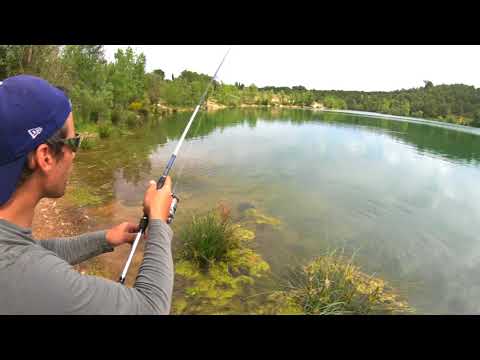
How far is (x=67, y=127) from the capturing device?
3.57ft

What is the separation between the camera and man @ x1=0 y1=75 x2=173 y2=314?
0.82m

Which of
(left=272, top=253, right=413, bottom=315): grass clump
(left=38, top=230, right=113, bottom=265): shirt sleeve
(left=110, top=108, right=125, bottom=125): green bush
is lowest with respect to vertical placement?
(left=272, top=253, right=413, bottom=315): grass clump

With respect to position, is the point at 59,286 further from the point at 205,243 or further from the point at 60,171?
the point at 205,243

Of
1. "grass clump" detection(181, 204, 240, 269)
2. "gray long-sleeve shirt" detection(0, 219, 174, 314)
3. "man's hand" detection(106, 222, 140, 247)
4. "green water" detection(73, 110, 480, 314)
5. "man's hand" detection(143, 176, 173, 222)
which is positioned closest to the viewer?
"gray long-sleeve shirt" detection(0, 219, 174, 314)

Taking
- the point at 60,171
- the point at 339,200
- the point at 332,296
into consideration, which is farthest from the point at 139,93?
the point at 60,171

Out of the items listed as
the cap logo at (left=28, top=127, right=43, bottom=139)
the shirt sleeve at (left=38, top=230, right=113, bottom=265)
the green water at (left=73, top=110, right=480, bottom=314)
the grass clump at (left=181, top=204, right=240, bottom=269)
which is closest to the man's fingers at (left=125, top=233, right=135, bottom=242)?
the shirt sleeve at (left=38, top=230, right=113, bottom=265)

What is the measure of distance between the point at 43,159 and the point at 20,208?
0.20 metres

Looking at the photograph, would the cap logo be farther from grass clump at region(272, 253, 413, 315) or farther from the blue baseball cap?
grass clump at region(272, 253, 413, 315)

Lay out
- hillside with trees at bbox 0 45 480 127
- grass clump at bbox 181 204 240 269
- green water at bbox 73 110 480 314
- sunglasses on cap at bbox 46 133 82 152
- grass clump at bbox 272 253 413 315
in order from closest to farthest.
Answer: sunglasses on cap at bbox 46 133 82 152, grass clump at bbox 272 253 413 315, grass clump at bbox 181 204 240 269, green water at bbox 73 110 480 314, hillside with trees at bbox 0 45 480 127

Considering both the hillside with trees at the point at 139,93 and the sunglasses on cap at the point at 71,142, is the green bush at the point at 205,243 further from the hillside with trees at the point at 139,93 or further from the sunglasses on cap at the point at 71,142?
the sunglasses on cap at the point at 71,142

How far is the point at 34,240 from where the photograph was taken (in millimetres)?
1021

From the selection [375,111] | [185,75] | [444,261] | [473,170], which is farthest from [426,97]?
[444,261]

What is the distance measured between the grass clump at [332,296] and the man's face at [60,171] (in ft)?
12.5
